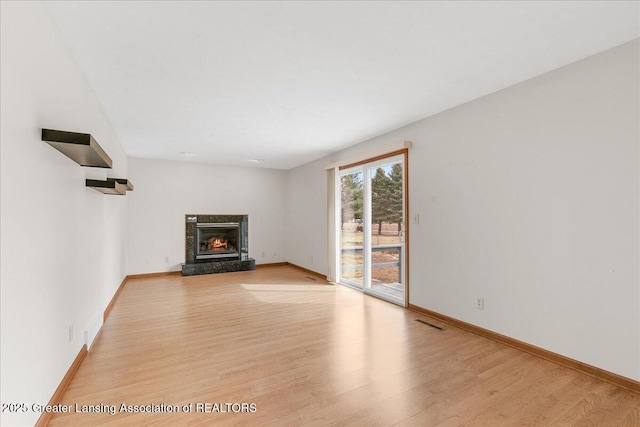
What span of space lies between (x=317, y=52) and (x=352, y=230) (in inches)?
139

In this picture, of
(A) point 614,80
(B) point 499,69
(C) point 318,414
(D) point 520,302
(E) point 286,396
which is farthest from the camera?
(D) point 520,302

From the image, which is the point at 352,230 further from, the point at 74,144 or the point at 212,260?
the point at 74,144

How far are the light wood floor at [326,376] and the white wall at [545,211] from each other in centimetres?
38

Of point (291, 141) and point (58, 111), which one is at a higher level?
point (291, 141)

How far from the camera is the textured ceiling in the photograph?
184 centimetres

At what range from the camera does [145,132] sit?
431 centimetres

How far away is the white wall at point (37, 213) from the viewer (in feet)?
4.49

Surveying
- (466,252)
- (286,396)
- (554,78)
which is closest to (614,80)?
(554,78)

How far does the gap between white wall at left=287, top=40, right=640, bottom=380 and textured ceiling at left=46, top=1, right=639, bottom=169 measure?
0.26 m

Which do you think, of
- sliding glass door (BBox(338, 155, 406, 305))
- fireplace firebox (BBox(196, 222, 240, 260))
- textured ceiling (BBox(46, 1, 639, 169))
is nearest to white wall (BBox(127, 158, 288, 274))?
fireplace firebox (BBox(196, 222, 240, 260))

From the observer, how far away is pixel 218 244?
23.0ft

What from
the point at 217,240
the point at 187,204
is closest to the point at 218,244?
the point at 217,240

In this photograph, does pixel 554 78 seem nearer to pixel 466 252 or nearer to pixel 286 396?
pixel 466 252

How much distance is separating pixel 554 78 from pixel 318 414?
10.7 ft
